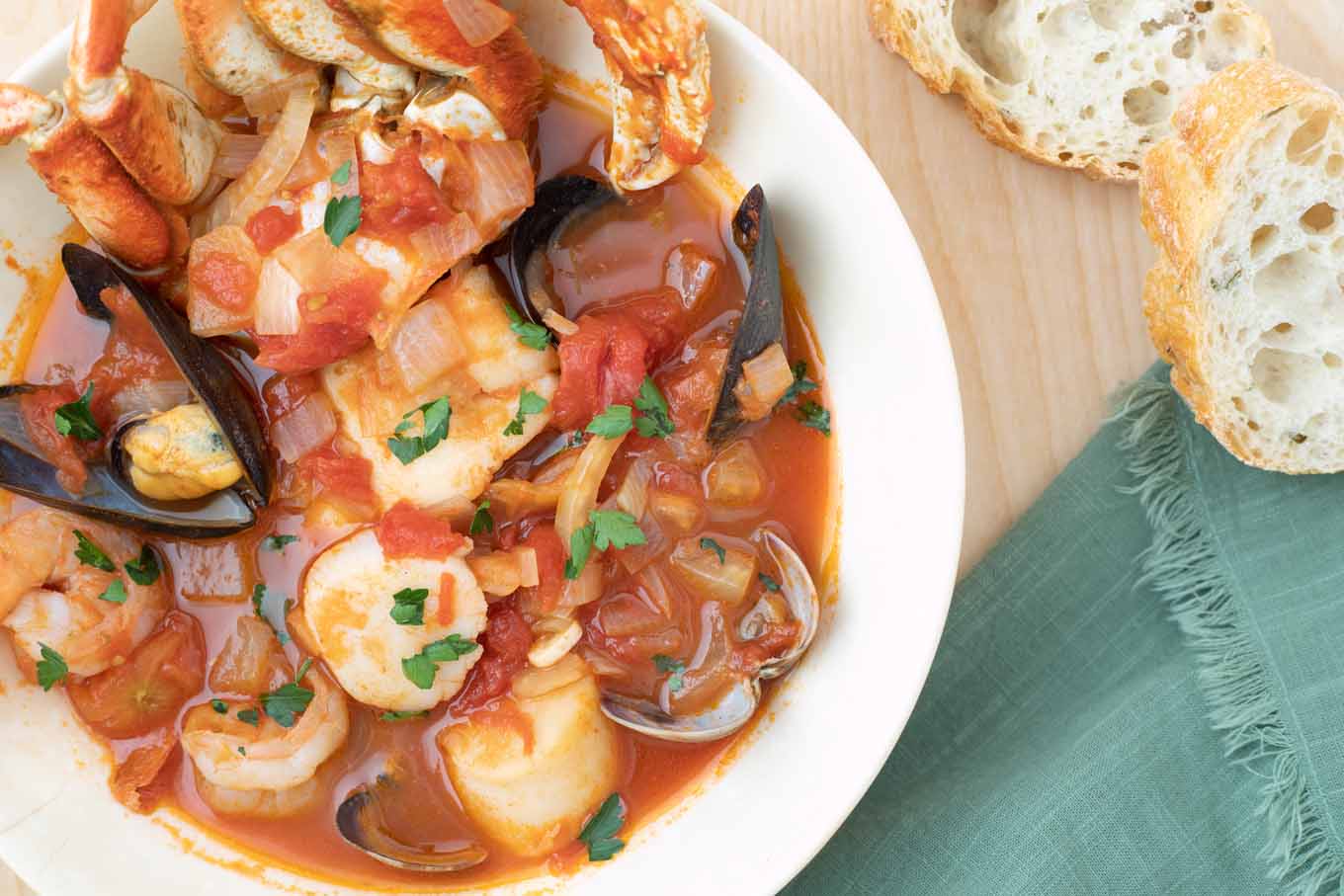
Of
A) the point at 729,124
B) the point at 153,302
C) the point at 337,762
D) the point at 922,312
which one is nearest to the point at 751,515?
the point at 922,312

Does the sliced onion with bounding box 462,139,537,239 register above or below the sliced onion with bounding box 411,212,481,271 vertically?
above

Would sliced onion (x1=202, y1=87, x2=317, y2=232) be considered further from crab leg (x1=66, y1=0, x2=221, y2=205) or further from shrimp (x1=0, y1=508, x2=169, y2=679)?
shrimp (x1=0, y1=508, x2=169, y2=679)

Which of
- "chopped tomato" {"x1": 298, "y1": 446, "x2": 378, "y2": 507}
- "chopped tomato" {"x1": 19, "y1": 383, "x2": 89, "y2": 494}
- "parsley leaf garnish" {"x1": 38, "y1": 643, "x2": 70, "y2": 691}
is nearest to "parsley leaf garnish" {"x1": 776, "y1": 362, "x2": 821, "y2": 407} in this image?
"chopped tomato" {"x1": 298, "y1": 446, "x2": 378, "y2": 507}

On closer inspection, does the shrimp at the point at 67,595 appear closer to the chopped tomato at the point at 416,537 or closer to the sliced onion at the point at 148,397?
the sliced onion at the point at 148,397

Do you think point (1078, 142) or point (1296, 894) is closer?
point (1296, 894)

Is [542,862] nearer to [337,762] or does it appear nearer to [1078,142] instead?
[337,762]
